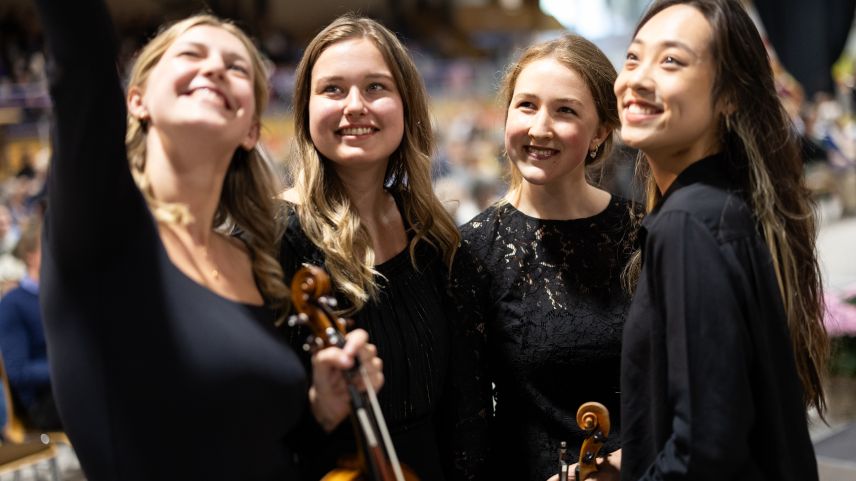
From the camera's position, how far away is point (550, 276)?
1949mm

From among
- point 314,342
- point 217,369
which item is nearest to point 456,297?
point 314,342

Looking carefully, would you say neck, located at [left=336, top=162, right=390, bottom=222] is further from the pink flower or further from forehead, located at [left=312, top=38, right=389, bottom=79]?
the pink flower

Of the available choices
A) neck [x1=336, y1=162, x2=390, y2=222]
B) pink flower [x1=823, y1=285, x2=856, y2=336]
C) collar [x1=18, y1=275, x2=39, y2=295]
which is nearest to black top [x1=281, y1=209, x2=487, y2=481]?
neck [x1=336, y1=162, x2=390, y2=222]

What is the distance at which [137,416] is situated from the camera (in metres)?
1.24

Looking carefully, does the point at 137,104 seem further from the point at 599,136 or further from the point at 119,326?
the point at 599,136

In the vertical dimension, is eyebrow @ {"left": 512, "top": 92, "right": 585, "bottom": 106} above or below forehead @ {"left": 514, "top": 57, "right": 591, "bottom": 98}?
below

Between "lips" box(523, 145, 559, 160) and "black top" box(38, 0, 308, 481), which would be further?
"lips" box(523, 145, 559, 160)

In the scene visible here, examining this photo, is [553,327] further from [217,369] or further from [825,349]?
[217,369]

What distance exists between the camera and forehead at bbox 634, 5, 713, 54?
4.32ft

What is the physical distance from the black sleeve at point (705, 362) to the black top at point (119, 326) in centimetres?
59

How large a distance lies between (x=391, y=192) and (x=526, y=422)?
0.58 m

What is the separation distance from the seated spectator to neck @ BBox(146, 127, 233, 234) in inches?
103

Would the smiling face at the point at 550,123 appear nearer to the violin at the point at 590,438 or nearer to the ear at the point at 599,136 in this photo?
the ear at the point at 599,136

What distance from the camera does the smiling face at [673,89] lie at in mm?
1317
